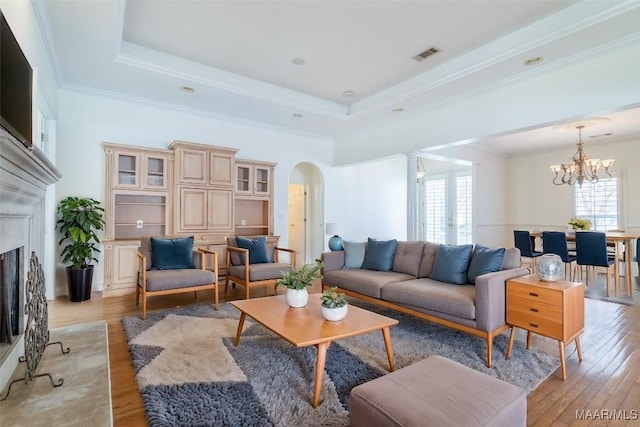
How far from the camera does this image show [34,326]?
6.84 ft

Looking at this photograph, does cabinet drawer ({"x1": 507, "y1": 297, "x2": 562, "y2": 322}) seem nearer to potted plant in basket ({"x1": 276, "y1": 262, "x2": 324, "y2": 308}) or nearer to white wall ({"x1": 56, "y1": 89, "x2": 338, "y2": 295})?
potted plant in basket ({"x1": 276, "y1": 262, "x2": 324, "y2": 308})

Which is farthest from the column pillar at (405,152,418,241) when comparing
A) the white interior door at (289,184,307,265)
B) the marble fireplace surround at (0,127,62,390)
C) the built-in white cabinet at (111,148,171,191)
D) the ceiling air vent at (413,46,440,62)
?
the marble fireplace surround at (0,127,62,390)

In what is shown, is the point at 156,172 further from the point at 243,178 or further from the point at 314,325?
the point at 314,325

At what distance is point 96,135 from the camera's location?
15.4 ft

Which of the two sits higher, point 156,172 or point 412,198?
point 156,172

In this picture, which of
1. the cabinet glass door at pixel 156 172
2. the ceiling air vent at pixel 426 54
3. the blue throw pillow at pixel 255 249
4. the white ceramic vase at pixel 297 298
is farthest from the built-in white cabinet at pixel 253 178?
the white ceramic vase at pixel 297 298

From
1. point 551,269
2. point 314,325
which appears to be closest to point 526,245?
point 551,269

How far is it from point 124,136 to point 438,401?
17.1ft

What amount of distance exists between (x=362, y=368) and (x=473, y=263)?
1563mm

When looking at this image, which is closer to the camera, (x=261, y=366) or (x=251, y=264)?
(x=261, y=366)

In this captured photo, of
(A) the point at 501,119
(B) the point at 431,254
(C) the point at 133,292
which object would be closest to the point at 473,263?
(B) the point at 431,254

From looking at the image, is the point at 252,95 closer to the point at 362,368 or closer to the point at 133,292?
the point at 133,292

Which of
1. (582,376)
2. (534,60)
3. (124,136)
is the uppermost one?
(534,60)

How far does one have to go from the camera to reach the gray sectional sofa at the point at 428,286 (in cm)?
261
